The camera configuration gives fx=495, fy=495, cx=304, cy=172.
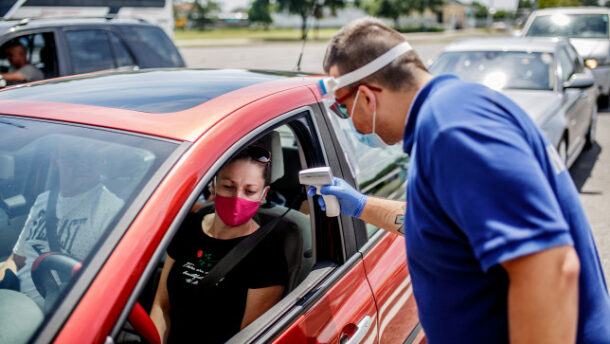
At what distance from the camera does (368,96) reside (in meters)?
1.38

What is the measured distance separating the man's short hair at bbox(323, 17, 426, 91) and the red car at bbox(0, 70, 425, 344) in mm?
350

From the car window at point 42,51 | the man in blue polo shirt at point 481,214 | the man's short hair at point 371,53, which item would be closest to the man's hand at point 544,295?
the man in blue polo shirt at point 481,214

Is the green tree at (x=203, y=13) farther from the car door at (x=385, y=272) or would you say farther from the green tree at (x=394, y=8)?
the car door at (x=385, y=272)

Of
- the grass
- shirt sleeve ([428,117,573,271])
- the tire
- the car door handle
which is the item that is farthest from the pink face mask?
the grass

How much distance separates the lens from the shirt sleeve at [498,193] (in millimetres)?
908

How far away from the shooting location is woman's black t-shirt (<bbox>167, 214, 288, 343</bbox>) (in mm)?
1899

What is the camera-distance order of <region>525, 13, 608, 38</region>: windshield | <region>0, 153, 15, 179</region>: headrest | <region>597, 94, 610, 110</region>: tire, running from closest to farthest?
<region>0, 153, 15, 179</region>: headrest < <region>597, 94, 610, 110</region>: tire < <region>525, 13, 608, 38</region>: windshield

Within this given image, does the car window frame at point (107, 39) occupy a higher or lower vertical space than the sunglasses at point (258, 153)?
higher

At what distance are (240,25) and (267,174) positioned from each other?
291 feet

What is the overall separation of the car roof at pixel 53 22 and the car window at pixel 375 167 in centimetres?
460

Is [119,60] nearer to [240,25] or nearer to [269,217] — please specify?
[269,217]

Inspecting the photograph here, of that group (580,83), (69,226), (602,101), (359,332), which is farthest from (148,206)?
(602,101)

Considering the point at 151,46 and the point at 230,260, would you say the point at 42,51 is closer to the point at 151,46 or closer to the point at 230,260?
the point at 151,46

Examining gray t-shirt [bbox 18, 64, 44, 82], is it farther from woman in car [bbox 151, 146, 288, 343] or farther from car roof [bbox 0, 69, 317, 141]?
woman in car [bbox 151, 146, 288, 343]
